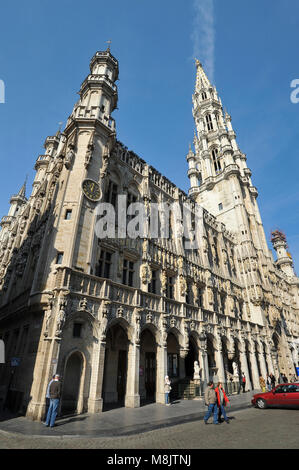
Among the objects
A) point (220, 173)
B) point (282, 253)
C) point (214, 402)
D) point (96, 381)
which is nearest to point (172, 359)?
point (96, 381)

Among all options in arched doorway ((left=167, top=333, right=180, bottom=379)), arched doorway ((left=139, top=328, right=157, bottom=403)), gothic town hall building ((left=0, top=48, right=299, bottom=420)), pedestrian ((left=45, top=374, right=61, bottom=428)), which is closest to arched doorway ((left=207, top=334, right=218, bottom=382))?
gothic town hall building ((left=0, top=48, right=299, bottom=420))

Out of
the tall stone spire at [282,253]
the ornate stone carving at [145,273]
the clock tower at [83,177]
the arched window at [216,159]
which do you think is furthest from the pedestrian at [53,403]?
the tall stone spire at [282,253]

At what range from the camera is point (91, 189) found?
18672 millimetres

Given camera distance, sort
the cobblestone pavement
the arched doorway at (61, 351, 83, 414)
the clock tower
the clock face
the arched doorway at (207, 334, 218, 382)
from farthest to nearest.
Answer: the arched doorway at (207, 334, 218, 382) < the clock face < the clock tower < the arched doorway at (61, 351, 83, 414) < the cobblestone pavement

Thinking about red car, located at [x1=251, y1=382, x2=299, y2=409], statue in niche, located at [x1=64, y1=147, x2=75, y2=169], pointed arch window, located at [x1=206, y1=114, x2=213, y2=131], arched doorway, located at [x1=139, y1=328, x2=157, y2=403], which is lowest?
red car, located at [x1=251, y1=382, x2=299, y2=409]

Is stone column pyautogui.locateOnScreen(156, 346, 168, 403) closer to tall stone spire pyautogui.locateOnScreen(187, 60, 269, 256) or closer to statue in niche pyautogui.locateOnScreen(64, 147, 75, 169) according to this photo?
statue in niche pyautogui.locateOnScreen(64, 147, 75, 169)

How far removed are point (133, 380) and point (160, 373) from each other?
2920 millimetres

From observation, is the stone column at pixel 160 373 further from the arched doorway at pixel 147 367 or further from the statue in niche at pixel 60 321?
the statue in niche at pixel 60 321

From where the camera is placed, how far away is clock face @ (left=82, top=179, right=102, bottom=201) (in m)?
18.2

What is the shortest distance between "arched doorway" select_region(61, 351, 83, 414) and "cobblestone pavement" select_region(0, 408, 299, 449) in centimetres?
434

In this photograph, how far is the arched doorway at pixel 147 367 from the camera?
18.8 m

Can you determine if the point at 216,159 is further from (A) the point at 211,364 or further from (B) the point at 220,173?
(A) the point at 211,364

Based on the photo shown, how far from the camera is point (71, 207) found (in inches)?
691

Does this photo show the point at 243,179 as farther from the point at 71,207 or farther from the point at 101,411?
the point at 101,411
